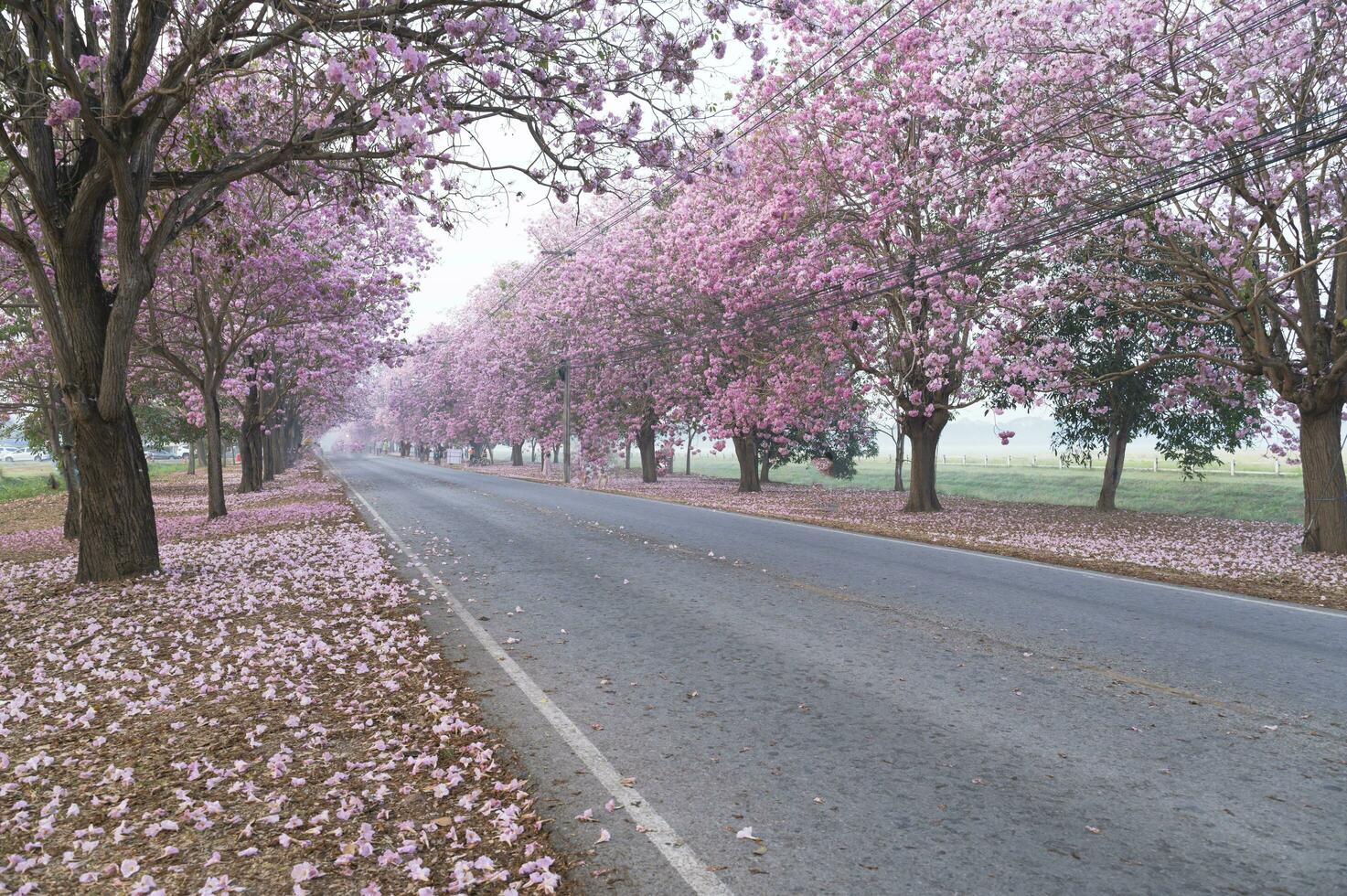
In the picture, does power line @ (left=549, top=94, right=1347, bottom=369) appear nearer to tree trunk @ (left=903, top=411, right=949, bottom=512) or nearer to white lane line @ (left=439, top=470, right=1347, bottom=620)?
tree trunk @ (left=903, top=411, right=949, bottom=512)

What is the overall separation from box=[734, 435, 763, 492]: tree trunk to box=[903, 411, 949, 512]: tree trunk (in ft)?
33.2

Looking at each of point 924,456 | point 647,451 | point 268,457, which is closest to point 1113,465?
point 924,456

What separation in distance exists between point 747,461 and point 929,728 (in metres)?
27.7

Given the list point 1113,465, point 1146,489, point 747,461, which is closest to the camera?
point 1113,465

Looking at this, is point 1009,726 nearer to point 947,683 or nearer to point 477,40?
point 947,683

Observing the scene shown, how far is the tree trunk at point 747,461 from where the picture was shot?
106 feet

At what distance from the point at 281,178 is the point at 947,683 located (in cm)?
992

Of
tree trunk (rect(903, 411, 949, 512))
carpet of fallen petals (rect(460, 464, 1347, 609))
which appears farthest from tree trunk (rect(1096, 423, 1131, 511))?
tree trunk (rect(903, 411, 949, 512))

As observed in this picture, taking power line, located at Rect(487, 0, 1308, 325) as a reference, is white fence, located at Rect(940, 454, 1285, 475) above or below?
below

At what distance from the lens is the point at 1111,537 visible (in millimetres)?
17031

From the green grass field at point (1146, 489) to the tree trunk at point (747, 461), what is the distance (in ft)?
29.7

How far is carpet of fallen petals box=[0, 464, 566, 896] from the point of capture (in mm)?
3398

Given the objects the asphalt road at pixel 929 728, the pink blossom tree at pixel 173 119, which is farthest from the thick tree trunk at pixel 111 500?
the asphalt road at pixel 929 728

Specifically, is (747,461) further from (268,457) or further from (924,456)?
(268,457)
